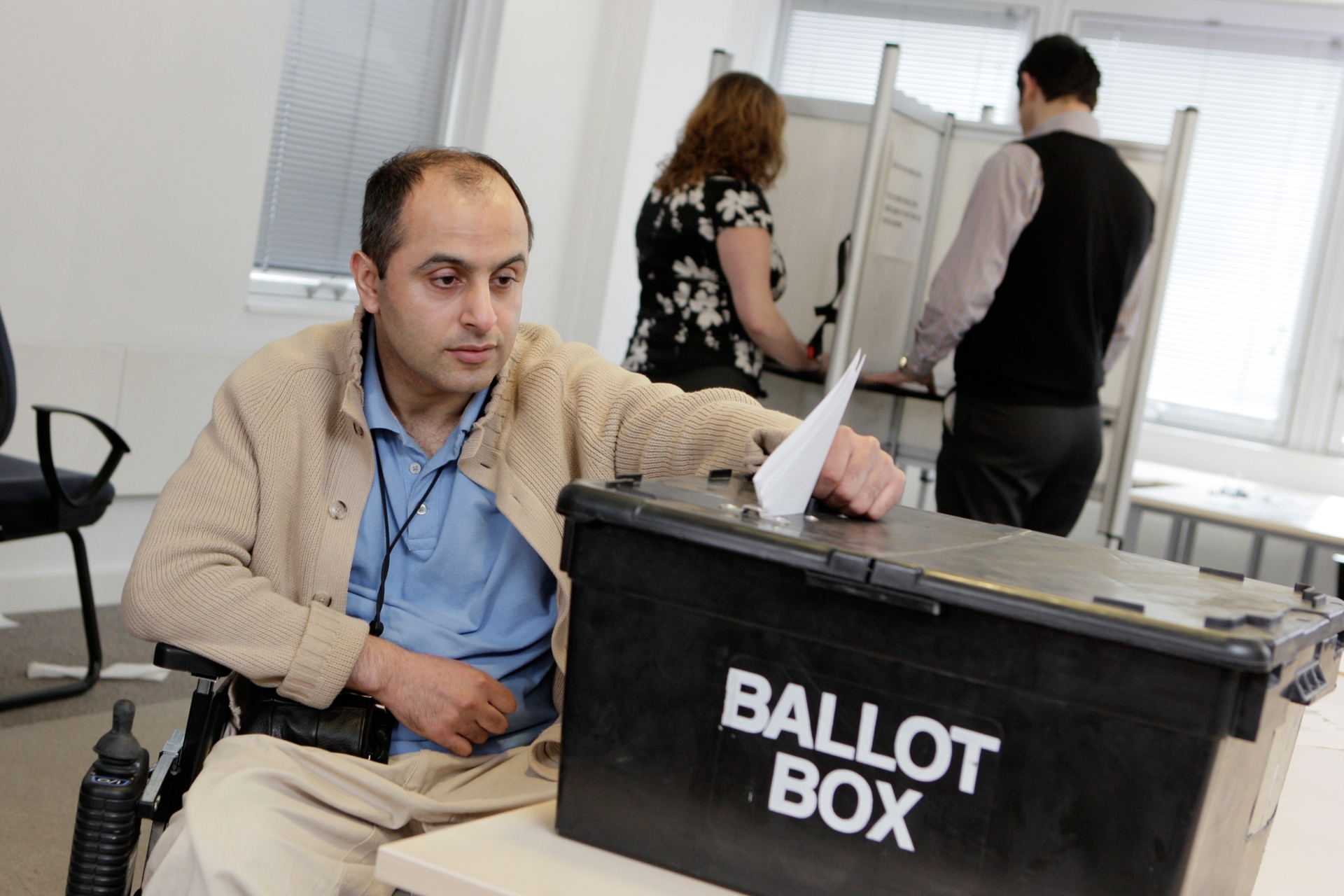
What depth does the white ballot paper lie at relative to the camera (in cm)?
75

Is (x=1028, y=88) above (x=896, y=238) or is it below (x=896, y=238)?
above

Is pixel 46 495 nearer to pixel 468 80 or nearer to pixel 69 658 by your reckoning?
pixel 69 658

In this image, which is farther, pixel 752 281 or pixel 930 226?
pixel 930 226

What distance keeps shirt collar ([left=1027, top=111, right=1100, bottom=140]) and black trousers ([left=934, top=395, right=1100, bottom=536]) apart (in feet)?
1.97

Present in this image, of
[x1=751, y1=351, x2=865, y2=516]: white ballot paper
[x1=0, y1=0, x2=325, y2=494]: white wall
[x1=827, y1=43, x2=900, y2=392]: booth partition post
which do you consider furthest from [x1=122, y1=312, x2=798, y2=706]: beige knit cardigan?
[x1=0, y1=0, x2=325, y2=494]: white wall

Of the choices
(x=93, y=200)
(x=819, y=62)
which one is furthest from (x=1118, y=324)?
(x=819, y=62)

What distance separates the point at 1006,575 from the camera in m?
0.66

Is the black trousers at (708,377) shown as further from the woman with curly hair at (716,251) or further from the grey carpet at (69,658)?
the grey carpet at (69,658)

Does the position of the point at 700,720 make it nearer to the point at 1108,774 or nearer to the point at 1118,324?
the point at 1108,774

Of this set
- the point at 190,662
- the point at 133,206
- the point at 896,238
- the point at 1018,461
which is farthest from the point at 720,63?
the point at 190,662

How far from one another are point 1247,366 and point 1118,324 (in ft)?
7.75

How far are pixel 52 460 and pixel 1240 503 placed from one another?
3060 mm

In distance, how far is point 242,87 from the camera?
10.6 ft

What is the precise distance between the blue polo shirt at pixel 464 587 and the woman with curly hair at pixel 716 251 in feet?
4.78
